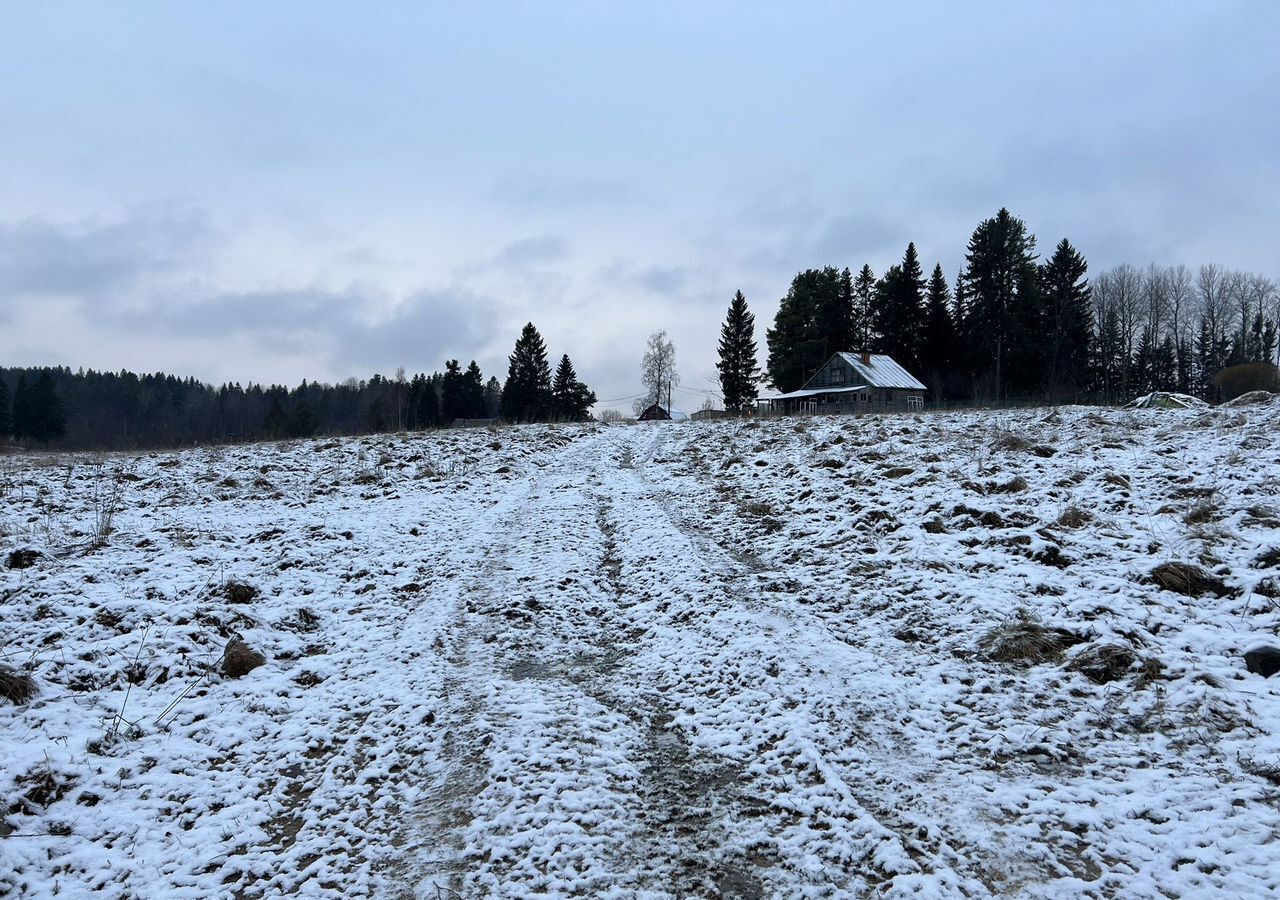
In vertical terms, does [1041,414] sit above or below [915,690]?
above

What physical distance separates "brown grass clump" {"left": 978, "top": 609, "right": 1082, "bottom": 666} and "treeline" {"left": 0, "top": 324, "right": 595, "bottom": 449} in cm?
2569

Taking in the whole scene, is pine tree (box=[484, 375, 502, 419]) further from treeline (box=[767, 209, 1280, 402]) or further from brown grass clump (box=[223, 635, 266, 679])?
brown grass clump (box=[223, 635, 266, 679])

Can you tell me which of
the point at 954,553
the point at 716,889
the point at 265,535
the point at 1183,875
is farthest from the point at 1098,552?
the point at 265,535

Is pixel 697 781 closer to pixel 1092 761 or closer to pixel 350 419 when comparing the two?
pixel 1092 761

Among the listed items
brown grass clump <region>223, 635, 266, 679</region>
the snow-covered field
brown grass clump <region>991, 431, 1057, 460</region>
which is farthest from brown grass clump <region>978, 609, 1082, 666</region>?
brown grass clump <region>991, 431, 1057, 460</region>

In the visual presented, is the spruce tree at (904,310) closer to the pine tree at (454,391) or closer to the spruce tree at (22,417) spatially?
the pine tree at (454,391)

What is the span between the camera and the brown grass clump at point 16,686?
4.84m

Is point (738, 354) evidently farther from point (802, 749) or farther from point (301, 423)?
point (802, 749)

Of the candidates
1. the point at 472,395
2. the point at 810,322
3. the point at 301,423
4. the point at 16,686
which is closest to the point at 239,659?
the point at 16,686

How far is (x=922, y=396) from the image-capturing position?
57.8m

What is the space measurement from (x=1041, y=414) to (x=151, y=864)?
919 inches

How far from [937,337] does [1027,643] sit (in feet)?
195

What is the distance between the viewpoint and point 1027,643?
564 centimetres

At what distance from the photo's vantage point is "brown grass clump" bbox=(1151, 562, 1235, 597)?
5.93 meters
